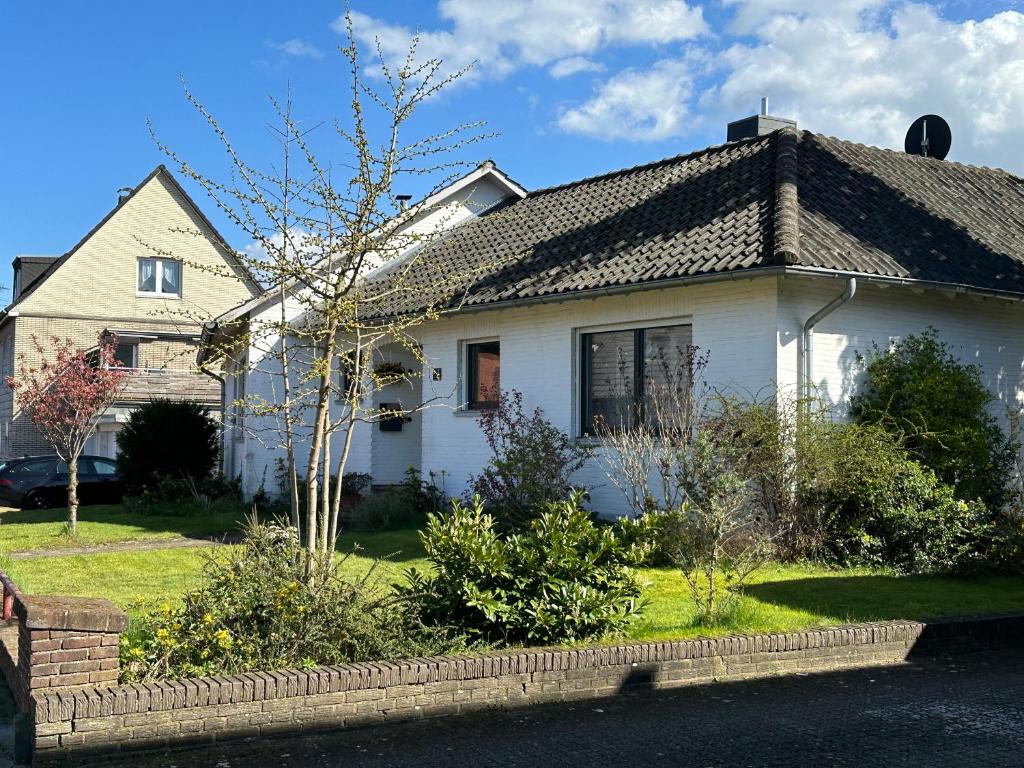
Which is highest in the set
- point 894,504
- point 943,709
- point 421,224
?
point 421,224

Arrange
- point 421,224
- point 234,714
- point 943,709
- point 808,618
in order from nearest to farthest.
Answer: point 234,714, point 943,709, point 808,618, point 421,224

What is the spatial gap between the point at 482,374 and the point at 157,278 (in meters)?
23.4

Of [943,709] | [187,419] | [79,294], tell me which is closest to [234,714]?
[943,709]

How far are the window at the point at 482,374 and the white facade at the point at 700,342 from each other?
155mm

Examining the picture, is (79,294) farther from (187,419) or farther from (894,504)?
(894,504)

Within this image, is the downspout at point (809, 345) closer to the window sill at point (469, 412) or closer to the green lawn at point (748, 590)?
the green lawn at point (748, 590)

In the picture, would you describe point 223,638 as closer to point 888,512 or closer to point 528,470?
point 528,470

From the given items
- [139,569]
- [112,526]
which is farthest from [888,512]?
[112,526]

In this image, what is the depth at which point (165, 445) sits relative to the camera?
2412 cm

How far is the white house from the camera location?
545 inches

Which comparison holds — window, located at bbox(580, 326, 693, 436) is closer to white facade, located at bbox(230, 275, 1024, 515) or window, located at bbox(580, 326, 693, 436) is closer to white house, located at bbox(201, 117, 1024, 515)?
white house, located at bbox(201, 117, 1024, 515)

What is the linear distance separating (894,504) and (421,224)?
1209cm

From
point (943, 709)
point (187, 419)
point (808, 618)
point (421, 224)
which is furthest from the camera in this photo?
point (187, 419)

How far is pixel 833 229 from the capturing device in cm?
1477
